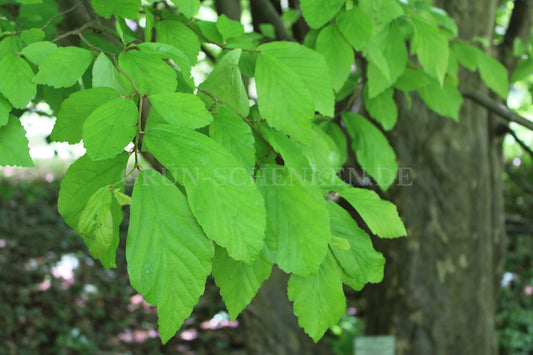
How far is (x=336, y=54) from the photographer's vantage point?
36.4 inches

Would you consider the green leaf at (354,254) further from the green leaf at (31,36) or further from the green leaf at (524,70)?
the green leaf at (524,70)

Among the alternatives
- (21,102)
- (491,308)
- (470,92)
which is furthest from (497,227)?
(21,102)

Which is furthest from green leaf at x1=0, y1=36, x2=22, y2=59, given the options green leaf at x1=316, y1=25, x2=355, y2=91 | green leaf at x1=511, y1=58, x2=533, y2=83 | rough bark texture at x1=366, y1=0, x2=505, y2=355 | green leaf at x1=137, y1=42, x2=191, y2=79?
green leaf at x1=511, y1=58, x2=533, y2=83

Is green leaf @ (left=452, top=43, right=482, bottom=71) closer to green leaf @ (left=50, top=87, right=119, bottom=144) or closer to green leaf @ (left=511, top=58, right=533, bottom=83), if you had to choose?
green leaf @ (left=511, top=58, right=533, bottom=83)

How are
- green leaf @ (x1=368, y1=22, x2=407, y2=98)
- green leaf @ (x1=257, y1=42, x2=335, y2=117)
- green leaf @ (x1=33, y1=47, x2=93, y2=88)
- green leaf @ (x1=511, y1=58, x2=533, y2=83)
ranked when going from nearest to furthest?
green leaf @ (x1=33, y1=47, x2=93, y2=88) → green leaf @ (x1=257, y1=42, x2=335, y2=117) → green leaf @ (x1=368, y1=22, x2=407, y2=98) → green leaf @ (x1=511, y1=58, x2=533, y2=83)

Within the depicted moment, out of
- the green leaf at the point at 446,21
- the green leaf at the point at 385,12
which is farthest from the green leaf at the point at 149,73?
the green leaf at the point at 446,21

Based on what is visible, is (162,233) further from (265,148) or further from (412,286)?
(412,286)

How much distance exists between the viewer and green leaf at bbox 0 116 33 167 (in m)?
0.62

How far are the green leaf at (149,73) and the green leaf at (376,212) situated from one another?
344 millimetres

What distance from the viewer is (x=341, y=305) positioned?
68cm

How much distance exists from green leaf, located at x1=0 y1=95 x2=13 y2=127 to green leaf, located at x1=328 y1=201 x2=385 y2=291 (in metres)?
0.51

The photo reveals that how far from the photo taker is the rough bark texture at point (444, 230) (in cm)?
181

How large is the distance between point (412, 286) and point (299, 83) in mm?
1469

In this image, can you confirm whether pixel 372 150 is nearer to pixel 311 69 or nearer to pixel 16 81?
pixel 311 69
